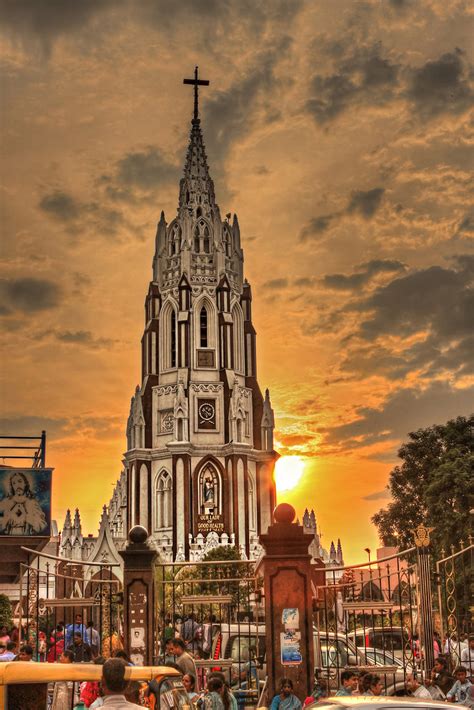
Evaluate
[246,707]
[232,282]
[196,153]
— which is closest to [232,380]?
[232,282]

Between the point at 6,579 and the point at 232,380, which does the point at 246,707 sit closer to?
the point at 6,579

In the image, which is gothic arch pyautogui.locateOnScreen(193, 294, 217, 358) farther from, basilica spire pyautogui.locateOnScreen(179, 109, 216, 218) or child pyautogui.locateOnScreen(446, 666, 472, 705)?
child pyautogui.locateOnScreen(446, 666, 472, 705)

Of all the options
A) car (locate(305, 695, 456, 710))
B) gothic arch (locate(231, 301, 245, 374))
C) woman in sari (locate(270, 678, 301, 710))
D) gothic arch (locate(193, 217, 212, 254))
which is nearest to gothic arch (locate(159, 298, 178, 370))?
gothic arch (locate(231, 301, 245, 374))

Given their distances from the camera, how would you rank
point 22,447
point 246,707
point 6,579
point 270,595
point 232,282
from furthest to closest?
point 232,282
point 6,579
point 22,447
point 246,707
point 270,595

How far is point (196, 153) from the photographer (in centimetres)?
8706

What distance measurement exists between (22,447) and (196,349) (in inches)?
2178

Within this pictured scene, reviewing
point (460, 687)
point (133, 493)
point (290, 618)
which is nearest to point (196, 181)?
point (133, 493)

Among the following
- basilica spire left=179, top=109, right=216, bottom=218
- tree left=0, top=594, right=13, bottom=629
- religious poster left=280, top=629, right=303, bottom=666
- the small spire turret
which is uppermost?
basilica spire left=179, top=109, right=216, bottom=218

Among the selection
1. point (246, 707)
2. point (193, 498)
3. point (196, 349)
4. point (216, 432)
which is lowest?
point (246, 707)

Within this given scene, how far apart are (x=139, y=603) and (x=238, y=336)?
68.1 m

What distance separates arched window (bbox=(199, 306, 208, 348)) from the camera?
81.4 m

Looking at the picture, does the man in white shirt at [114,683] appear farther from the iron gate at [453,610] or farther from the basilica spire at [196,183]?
the basilica spire at [196,183]

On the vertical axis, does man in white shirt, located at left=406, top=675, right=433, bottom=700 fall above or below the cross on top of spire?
below

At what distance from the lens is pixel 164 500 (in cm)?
7788
